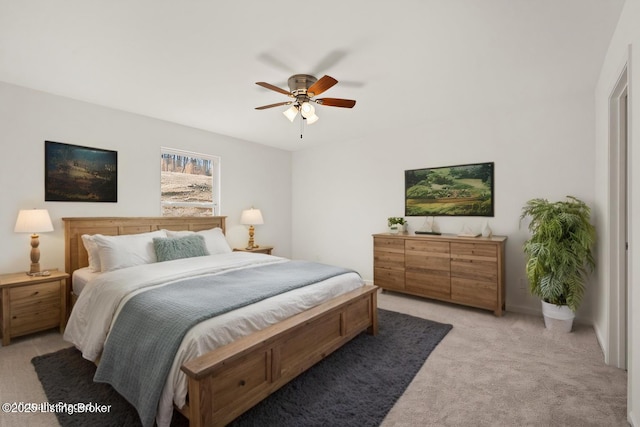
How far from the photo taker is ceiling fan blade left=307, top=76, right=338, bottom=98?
2327 millimetres

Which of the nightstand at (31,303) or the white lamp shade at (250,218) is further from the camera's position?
the white lamp shade at (250,218)

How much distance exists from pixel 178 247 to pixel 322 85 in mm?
2416

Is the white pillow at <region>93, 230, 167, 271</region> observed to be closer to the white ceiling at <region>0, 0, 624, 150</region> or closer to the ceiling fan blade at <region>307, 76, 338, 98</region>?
the white ceiling at <region>0, 0, 624, 150</region>

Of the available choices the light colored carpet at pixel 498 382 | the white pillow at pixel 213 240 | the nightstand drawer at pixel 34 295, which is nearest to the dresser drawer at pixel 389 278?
the light colored carpet at pixel 498 382

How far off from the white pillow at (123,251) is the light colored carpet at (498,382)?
0.83 meters

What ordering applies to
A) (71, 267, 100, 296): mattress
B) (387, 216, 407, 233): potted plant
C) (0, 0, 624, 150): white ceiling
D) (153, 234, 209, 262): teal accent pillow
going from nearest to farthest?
(0, 0, 624, 150): white ceiling
(71, 267, 100, 296): mattress
(153, 234, 209, 262): teal accent pillow
(387, 216, 407, 233): potted plant

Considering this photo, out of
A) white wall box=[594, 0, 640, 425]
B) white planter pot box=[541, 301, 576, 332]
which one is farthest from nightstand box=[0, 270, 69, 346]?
white planter pot box=[541, 301, 576, 332]

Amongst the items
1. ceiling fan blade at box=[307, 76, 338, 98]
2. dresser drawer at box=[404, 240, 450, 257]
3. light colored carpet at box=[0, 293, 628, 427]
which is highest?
ceiling fan blade at box=[307, 76, 338, 98]

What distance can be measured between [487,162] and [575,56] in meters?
1.53

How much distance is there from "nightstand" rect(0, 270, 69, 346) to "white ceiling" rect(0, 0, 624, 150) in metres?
1.93

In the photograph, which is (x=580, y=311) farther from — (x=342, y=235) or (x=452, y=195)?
(x=342, y=235)

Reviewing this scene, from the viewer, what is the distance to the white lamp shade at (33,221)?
2.83 metres

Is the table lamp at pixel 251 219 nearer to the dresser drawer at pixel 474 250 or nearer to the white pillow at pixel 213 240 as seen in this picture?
the white pillow at pixel 213 240

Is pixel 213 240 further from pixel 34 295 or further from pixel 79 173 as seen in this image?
pixel 34 295
